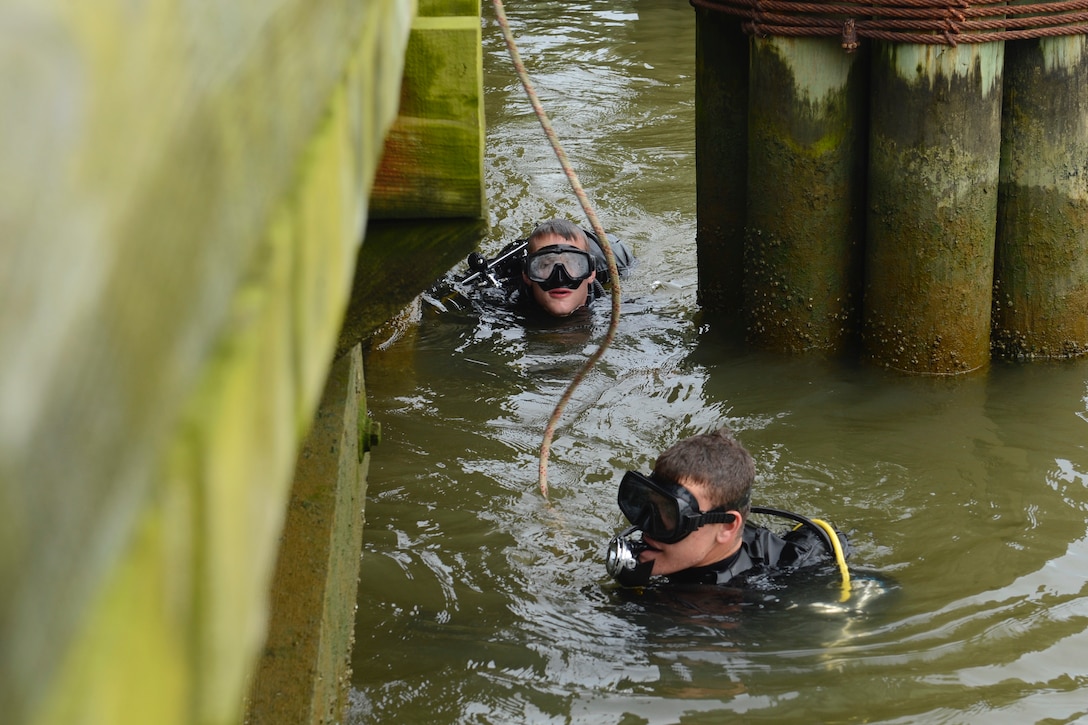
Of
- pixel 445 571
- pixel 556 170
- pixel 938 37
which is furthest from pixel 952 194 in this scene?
pixel 556 170

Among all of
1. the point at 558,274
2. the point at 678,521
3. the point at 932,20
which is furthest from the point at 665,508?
the point at 558,274

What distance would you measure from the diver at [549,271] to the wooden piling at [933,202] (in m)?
1.83

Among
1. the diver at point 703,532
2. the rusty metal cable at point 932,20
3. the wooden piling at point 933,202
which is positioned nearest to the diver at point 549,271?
the wooden piling at point 933,202

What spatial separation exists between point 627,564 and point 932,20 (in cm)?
254

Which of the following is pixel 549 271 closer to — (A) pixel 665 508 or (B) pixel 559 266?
(B) pixel 559 266

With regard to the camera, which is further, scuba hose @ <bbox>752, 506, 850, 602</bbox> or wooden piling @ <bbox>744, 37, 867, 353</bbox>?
wooden piling @ <bbox>744, 37, 867, 353</bbox>

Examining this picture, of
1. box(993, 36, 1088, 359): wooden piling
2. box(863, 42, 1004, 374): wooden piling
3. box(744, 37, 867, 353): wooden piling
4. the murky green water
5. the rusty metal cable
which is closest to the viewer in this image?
the murky green water

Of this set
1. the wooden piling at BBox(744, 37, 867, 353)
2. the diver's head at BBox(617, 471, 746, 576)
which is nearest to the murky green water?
the diver's head at BBox(617, 471, 746, 576)

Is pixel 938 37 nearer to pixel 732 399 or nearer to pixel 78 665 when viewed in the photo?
pixel 732 399

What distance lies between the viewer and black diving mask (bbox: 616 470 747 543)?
12.6 ft

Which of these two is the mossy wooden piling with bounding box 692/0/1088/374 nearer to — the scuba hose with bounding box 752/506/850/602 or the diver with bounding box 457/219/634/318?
the diver with bounding box 457/219/634/318

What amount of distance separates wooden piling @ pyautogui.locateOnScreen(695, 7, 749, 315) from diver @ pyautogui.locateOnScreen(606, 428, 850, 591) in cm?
233

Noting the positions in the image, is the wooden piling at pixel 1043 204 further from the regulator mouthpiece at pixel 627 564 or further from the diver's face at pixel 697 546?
the regulator mouthpiece at pixel 627 564

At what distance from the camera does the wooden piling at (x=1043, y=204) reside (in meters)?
5.18
